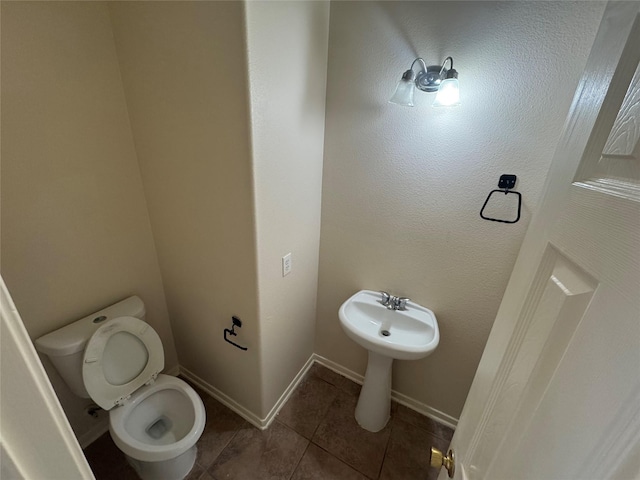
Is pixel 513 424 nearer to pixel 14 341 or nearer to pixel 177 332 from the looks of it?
pixel 14 341

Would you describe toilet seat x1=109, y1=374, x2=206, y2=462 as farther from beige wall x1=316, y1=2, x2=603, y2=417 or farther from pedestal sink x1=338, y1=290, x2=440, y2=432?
beige wall x1=316, y1=2, x2=603, y2=417

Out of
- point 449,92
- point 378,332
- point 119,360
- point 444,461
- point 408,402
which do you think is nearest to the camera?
point 444,461

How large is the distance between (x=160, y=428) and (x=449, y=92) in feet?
6.88

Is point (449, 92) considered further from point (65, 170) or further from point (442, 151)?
point (65, 170)

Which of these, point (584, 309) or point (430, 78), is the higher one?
point (430, 78)

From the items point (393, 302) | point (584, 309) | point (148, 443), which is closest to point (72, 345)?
point (148, 443)

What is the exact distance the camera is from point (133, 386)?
128 centimetres

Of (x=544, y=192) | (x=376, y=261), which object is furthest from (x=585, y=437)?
(x=376, y=261)

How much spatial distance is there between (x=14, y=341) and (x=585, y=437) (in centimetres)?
65

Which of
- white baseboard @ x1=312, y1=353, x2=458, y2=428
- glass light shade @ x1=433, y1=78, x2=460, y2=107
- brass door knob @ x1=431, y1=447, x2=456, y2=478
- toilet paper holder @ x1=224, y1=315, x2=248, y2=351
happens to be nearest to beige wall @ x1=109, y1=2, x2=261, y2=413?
toilet paper holder @ x1=224, y1=315, x2=248, y2=351

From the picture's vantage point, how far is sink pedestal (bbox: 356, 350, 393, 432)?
4.74 ft

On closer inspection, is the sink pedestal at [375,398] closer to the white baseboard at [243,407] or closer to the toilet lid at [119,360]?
the white baseboard at [243,407]

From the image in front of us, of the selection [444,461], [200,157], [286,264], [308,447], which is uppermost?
[200,157]

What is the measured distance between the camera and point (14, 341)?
0.28 meters
